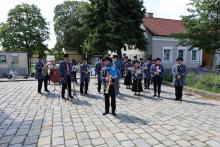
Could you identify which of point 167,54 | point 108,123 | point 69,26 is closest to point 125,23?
point 167,54

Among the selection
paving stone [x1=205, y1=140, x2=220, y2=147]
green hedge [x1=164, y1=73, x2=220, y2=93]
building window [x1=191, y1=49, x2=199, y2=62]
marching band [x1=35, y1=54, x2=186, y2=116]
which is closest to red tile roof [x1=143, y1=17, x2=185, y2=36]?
building window [x1=191, y1=49, x2=199, y2=62]

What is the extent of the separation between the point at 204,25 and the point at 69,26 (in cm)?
3674

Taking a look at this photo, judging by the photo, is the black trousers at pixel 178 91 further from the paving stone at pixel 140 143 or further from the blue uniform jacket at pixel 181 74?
the paving stone at pixel 140 143

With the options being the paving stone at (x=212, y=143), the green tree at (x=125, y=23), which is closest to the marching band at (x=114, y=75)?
the paving stone at (x=212, y=143)

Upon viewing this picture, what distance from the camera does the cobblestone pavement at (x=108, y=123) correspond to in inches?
221

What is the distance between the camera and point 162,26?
95.8 feet

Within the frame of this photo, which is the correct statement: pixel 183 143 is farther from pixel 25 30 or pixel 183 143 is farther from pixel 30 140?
pixel 25 30

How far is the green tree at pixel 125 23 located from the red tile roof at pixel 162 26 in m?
4.01

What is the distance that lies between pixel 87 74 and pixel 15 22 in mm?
33394

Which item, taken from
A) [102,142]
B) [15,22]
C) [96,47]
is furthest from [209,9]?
[15,22]

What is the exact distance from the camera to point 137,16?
22797 millimetres

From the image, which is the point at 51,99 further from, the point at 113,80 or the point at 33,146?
the point at 33,146

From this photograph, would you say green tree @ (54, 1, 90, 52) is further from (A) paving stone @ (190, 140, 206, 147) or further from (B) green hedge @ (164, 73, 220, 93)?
(A) paving stone @ (190, 140, 206, 147)

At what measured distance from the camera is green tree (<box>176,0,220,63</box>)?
17.5 meters
